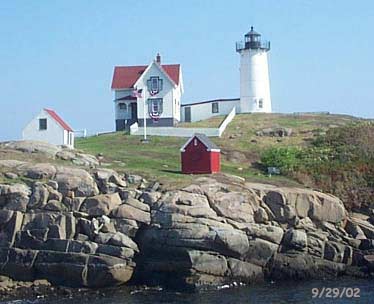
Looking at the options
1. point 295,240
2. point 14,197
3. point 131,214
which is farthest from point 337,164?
point 14,197

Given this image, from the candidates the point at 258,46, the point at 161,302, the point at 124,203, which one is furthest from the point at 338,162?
the point at 258,46

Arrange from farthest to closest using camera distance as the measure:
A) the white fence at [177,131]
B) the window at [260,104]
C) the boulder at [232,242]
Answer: the window at [260,104] < the white fence at [177,131] < the boulder at [232,242]

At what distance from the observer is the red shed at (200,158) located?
4156 cm

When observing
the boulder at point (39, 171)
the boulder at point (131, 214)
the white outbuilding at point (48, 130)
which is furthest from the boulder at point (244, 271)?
the white outbuilding at point (48, 130)

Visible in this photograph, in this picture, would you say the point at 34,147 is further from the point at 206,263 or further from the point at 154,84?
the point at 154,84

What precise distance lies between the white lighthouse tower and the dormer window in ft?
26.1

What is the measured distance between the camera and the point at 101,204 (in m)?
35.0

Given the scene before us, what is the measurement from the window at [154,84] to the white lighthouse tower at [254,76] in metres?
7.97

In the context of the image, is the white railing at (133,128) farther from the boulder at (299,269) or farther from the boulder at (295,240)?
the boulder at (299,269)

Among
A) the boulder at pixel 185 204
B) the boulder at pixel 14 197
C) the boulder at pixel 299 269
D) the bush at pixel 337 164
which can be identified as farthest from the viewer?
the bush at pixel 337 164

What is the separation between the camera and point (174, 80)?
198 ft

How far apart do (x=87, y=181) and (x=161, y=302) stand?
8166 millimetres

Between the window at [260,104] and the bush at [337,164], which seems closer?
the bush at [337,164]

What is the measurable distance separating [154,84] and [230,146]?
11.4 metres
